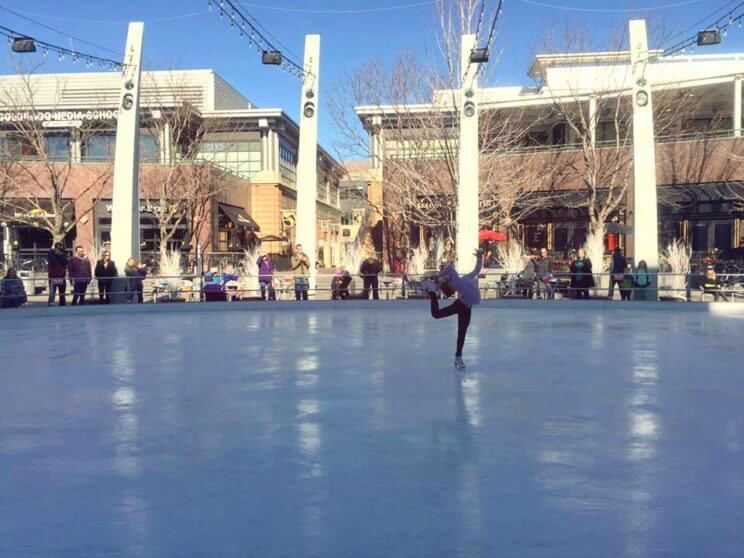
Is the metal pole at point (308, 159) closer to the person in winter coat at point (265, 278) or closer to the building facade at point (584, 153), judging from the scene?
the person in winter coat at point (265, 278)

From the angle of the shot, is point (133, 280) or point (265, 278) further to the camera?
point (265, 278)

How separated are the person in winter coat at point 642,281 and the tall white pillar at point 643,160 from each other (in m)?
0.21

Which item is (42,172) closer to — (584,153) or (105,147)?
(105,147)

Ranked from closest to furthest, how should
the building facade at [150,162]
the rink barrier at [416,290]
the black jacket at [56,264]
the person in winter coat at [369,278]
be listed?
the black jacket at [56,264] → the rink barrier at [416,290] → the person in winter coat at [369,278] → the building facade at [150,162]

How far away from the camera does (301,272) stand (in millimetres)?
20125

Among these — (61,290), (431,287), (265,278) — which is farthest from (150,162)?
(431,287)

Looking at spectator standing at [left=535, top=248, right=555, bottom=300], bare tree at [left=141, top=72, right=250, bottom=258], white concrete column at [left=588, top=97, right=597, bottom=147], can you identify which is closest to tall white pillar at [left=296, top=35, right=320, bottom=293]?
spectator standing at [left=535, top=248, right=555, bottom=300]

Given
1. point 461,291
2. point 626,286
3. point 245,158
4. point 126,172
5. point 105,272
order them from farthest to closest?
point 245,158 → point 626,286 → point 126,172 → point 105,272 → point 461,291

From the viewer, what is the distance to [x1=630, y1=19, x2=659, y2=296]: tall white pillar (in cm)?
1938

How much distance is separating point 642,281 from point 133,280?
1437cm

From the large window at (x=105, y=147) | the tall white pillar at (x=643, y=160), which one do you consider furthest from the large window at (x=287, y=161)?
the tall white pillar at (x=643, y=160)

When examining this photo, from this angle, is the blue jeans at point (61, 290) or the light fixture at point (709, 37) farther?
the blue jeans at point (61, 290)

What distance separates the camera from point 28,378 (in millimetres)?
8875

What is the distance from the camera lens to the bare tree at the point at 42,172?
33.1 m
